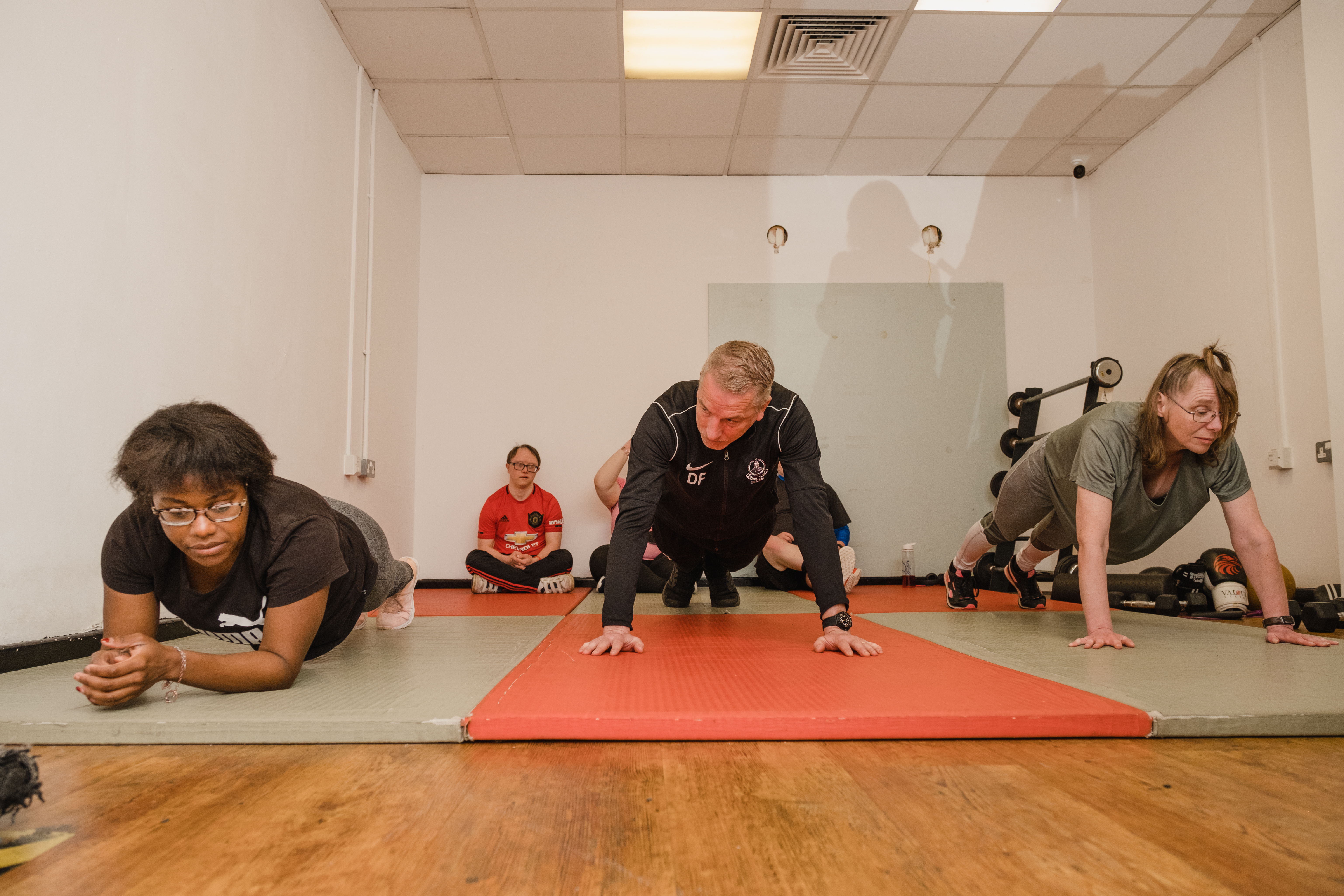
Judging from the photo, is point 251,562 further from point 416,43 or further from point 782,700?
point 416,43

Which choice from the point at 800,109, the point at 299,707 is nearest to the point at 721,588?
the point at 299,707

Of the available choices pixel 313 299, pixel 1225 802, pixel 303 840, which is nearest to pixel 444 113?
pixel 313 299

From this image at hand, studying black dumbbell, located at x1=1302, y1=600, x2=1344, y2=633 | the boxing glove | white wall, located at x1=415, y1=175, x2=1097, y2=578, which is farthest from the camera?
white wall, located at x1=415, y1=175, x2=1097, y2=578

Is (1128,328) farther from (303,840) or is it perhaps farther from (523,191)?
(303,840)

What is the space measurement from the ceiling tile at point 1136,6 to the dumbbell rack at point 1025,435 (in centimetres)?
164

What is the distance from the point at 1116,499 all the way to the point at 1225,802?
4.83 feet

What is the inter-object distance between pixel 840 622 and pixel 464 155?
13.5 feet

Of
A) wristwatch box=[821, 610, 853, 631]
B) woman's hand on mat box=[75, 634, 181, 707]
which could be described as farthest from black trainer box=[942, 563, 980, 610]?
woman's hand on mat box=[75, 634, 181, 707]

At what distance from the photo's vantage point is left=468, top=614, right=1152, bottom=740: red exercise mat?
4.06 feet

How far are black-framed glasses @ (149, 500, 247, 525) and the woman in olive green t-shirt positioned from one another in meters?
2.06

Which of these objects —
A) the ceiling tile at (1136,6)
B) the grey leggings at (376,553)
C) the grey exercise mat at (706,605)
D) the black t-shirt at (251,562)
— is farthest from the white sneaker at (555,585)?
the ceiling tile at (1136,6)

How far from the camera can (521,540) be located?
438 cm

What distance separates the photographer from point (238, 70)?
2645 mm

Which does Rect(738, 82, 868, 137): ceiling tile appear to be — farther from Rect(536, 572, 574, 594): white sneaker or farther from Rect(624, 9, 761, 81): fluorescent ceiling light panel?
Rect(536, 572, 574, 594): white sneaker
